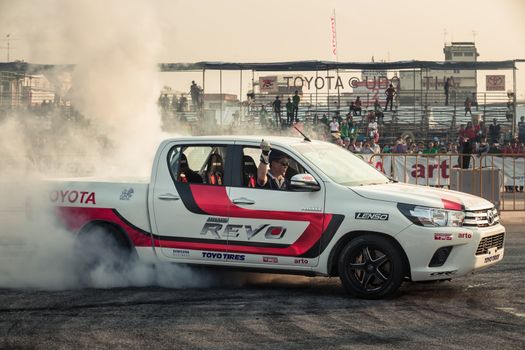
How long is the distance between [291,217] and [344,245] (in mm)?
583

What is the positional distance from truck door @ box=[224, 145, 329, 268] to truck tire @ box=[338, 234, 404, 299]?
0.34 metres

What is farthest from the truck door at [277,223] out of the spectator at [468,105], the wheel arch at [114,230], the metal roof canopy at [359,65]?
the spectator at [468,105]

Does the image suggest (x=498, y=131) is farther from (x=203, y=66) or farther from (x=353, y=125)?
(x=203, y=66)

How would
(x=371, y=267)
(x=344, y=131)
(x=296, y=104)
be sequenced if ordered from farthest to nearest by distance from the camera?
(x=296, y=104), (x=344, y=131), (x=371, y=267)

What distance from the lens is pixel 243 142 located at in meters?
9.55

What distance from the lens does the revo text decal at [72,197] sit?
9977 mm

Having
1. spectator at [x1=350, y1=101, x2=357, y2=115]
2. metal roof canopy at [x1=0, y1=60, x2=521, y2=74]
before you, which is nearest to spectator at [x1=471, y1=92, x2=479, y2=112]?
metal roof canopy at [x1=0, y1=60, x2=521, y2=74]

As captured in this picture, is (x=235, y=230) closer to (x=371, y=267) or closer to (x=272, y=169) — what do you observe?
(x=272, y=169)

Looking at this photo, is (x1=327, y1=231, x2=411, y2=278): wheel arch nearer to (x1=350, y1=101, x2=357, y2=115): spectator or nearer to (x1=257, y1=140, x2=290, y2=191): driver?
(x1=257, y1=140, x2=290, y2=191): driver

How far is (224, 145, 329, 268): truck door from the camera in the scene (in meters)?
8.86

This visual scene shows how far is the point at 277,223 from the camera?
898cm

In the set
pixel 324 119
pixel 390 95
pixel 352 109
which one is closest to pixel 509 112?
pixel 390 95

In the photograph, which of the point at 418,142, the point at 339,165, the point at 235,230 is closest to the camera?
the point at 235,230

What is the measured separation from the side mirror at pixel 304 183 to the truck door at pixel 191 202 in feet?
2.57
